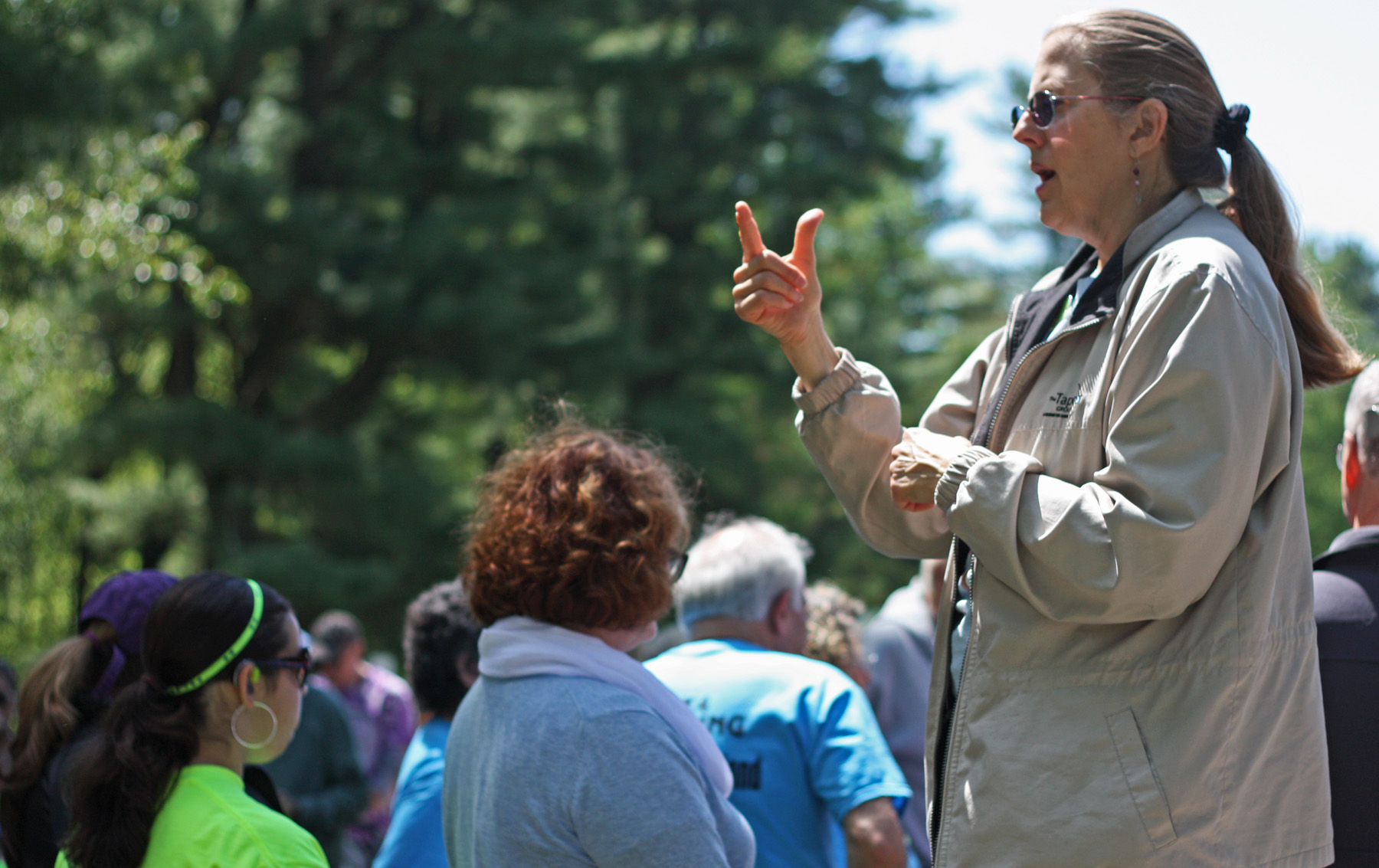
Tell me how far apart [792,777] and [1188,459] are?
5.37ft

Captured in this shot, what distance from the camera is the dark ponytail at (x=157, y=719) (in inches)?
93.7

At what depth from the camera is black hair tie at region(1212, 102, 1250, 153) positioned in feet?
7.02

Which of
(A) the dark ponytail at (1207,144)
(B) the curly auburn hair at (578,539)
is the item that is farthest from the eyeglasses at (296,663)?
(A) the dark ponytail at (1207,144)

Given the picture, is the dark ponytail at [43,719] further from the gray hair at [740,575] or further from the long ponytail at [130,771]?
the gray hair at [740,575]

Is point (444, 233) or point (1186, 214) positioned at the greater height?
point (1186, 214)

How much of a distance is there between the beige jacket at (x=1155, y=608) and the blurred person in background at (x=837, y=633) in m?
2.14

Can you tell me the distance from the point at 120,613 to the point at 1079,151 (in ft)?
7.98

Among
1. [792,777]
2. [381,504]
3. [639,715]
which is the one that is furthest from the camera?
[381,504]

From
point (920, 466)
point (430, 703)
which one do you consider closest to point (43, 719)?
point (430, 703)

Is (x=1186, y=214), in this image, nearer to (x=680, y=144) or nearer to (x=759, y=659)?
(x=759, y=659)

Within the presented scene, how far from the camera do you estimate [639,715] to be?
2205 millimetres

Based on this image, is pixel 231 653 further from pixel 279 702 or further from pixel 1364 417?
pixel 1364 417

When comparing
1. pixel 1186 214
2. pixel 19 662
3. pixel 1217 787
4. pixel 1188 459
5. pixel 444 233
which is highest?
pixel 1186 214

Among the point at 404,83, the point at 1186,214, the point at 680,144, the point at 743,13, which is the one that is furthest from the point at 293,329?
the point at 1186,214
